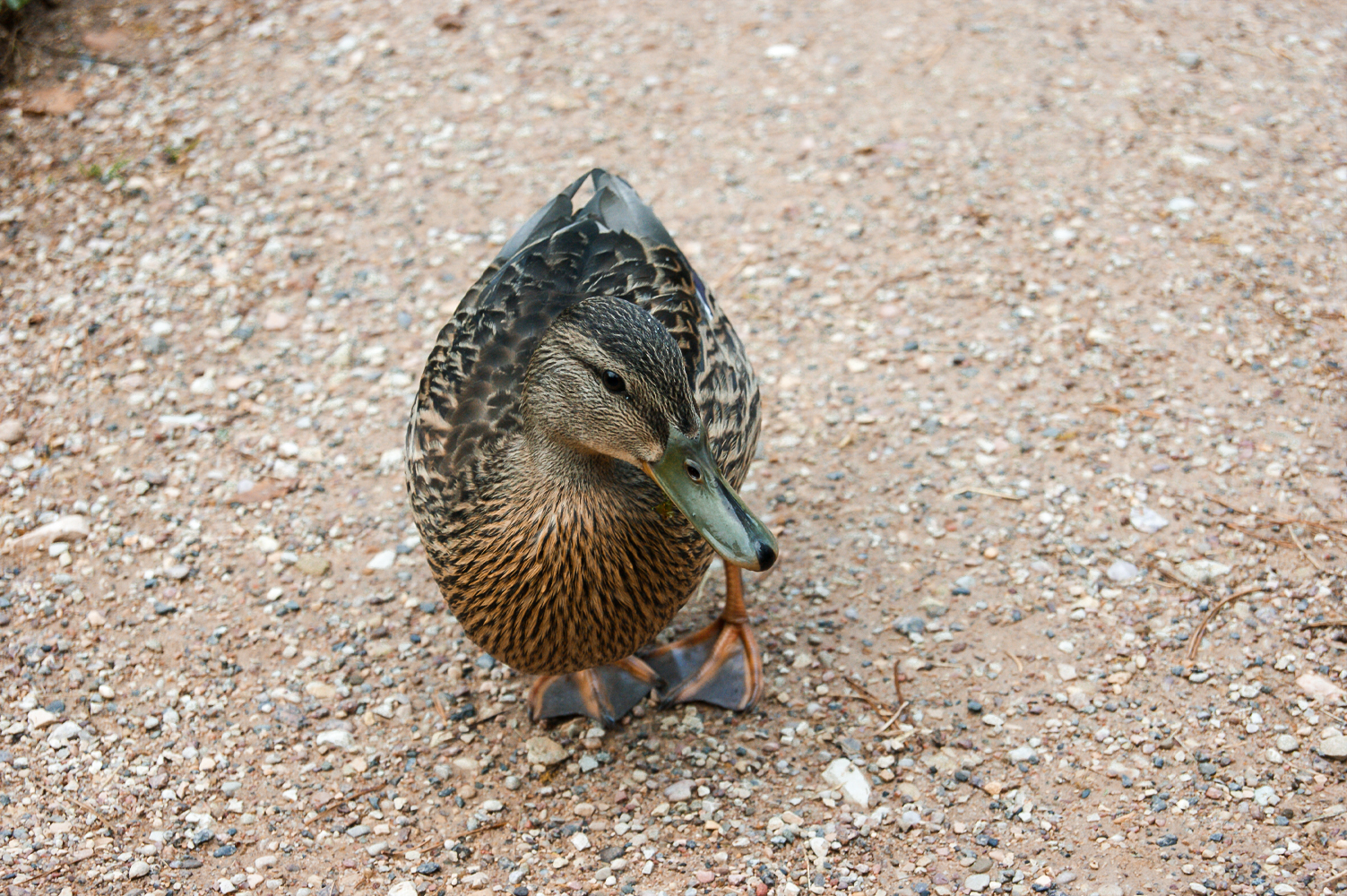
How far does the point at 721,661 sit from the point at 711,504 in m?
1.14

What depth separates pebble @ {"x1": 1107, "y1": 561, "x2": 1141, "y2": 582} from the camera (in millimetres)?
3826

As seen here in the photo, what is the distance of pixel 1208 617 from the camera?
364cm

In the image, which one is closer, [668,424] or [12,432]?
[668,424]

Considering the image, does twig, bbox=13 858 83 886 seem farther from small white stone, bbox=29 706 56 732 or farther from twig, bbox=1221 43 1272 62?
twig, bbox=1221 43 1272 62

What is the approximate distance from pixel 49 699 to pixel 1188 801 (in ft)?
11.8

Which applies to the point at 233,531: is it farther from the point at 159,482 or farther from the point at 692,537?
the point at 692,537

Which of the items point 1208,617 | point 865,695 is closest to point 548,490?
point 865,695

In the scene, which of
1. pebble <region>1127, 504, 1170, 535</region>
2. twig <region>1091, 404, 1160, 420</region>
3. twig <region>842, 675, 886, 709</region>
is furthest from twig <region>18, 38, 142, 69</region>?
pebble <region>1127, 504, 1170, 535</region>

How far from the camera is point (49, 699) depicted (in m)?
3.58

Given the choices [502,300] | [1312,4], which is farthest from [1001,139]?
[502,300]

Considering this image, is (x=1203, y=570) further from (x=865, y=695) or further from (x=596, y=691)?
(x=596, y=691)

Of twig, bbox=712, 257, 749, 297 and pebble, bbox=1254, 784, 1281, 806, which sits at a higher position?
twig, bbox=712, 257, 749, 297

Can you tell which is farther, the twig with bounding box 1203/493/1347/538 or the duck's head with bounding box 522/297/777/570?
the twig with bounding box 1203/493/1347/538

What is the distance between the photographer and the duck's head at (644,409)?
8.57ft
